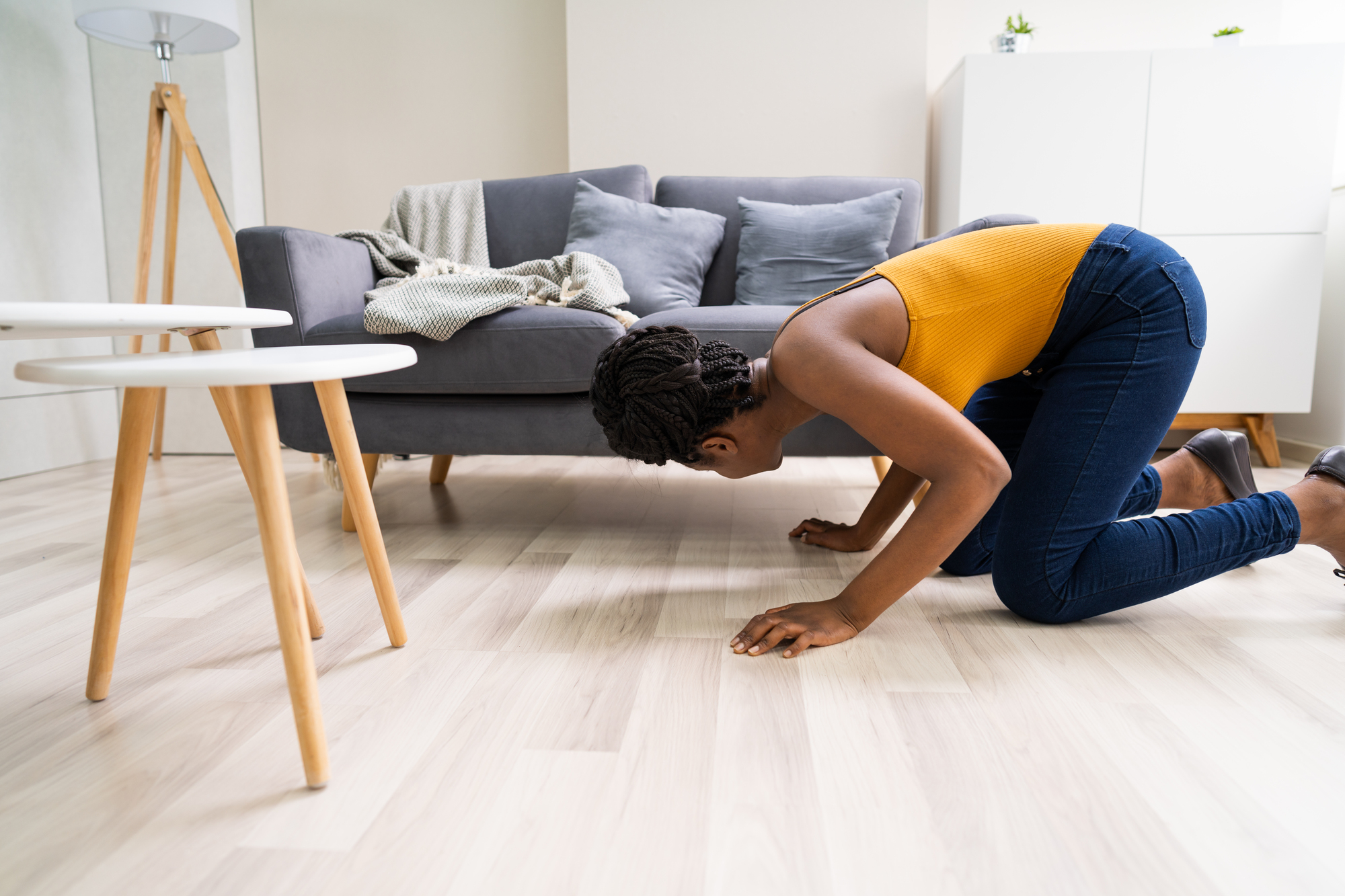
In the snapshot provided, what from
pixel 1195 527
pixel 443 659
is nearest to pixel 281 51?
pixel 443 659

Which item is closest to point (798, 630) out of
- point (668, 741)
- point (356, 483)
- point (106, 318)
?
point (668, 741)

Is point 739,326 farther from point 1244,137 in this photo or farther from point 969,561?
point 1244,137

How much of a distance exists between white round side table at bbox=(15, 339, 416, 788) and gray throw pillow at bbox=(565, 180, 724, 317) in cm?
117

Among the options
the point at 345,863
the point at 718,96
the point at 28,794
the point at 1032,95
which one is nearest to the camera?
the point at 345,863

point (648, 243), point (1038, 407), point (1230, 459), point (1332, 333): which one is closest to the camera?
point (1038, 407)

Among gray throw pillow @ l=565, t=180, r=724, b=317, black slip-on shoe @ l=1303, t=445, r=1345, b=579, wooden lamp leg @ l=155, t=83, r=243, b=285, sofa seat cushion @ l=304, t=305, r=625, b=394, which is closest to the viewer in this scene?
black slip-on shoe @ l=1303, t=445, r=1345, b=579

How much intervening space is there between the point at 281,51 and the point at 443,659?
2.98 meters

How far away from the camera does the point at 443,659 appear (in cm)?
105

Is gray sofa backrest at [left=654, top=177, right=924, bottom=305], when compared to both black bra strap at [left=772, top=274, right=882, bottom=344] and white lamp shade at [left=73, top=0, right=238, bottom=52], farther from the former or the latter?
black bra strap at [left=772, top=274, right=882, bottom=344]

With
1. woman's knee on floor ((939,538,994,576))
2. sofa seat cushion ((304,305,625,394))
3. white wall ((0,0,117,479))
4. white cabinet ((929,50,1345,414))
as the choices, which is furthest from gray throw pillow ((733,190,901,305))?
white wall ((0,0,117,479))

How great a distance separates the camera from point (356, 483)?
3.23 ft

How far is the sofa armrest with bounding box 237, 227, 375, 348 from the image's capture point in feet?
5.24

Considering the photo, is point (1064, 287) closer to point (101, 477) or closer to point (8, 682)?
point (8, 682)

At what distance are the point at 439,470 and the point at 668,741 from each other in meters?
1.61
